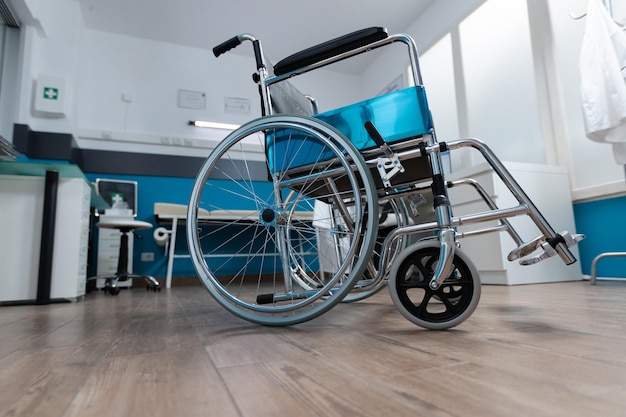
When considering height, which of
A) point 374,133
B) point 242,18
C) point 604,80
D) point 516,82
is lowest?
point 374,133

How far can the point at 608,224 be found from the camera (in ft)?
7.39

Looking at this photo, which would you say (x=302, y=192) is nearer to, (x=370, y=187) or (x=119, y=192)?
(x=370, y=187)

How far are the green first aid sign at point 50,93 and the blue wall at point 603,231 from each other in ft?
13.9

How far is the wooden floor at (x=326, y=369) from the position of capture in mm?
431

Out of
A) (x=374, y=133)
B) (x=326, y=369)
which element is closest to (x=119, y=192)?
(x=374, y=133)

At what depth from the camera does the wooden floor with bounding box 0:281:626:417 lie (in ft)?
1.41

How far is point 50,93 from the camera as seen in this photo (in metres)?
3.17

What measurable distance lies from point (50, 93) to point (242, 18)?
2021 millimetres

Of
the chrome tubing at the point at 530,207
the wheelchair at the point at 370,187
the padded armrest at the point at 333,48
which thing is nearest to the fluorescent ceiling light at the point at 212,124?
the wheelchair at the point at 370,187

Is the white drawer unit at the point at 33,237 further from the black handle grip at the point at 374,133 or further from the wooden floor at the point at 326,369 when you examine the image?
the black handle grip at the point at 374,133

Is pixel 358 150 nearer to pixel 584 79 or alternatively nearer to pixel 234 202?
pixel 584 79

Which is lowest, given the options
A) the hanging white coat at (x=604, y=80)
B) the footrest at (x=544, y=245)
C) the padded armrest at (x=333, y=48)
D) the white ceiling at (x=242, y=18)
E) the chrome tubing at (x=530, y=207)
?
the footrest at (x=544, y=245)

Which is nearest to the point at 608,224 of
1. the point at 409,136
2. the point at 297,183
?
the point at 409,136

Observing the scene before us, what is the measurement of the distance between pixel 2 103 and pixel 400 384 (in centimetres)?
380
